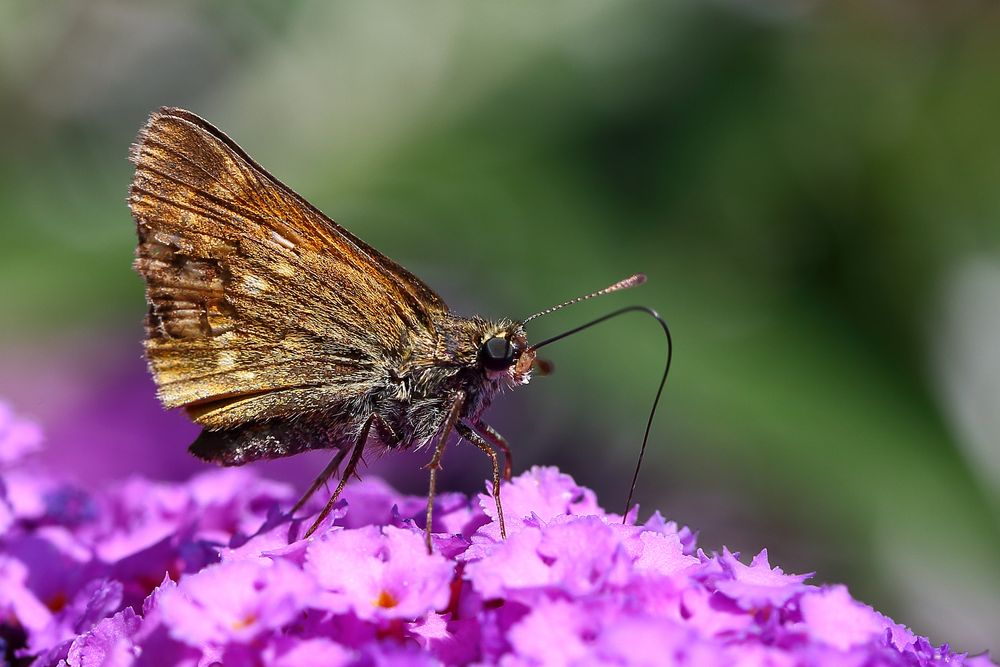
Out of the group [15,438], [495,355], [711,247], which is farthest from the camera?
[711,247]

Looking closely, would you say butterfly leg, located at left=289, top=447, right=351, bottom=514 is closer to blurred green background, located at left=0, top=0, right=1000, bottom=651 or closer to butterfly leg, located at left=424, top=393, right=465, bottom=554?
butterfly leg, located at left=424, top=393, right=465, bottom=554

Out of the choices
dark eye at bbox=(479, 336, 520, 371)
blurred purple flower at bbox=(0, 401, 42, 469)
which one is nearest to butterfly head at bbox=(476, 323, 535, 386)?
dark eye at bbox=(479, 336, 520, 371)

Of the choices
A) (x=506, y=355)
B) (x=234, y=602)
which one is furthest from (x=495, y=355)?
(x=234, y=602)

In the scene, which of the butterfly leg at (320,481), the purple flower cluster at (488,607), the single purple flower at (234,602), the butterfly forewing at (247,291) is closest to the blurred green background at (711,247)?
the butterfly forewing at (247,291)

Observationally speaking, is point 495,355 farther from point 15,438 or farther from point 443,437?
point 15,438

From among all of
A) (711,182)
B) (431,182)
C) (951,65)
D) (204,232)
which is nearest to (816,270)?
(711,182)

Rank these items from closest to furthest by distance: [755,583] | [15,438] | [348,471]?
[755,583]
[348,471]
[15,438]

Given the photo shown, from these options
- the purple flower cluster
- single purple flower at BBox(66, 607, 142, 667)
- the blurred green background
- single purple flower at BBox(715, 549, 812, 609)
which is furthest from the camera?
the blurred green background
